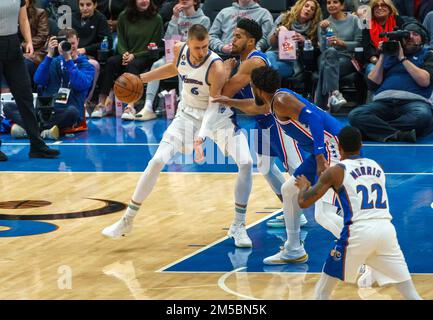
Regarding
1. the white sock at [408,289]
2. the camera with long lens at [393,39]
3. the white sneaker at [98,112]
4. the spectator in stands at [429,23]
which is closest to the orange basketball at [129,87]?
the white sock at [408,289]

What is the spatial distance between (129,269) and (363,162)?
7.91 feet

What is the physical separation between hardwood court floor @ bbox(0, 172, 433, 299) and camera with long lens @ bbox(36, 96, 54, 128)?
7.91ft

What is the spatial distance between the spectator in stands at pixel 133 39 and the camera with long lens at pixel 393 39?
13.0 feet

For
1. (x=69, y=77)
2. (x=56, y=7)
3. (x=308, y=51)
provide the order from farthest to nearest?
(x=56, y=7) → (x=308, y=51) → (x=69, y=77)

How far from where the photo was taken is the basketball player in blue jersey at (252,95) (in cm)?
968

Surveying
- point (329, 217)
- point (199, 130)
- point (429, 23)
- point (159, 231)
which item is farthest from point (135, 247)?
point (429, 23)

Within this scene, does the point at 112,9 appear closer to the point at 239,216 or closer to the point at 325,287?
the point at 239,216

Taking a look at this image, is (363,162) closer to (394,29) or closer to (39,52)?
(394,29)

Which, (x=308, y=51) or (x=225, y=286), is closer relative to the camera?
(x=225, y=286)

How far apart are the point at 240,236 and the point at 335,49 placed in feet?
22.3

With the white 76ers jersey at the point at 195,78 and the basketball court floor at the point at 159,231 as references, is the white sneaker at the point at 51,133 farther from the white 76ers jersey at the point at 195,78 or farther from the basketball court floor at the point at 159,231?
the white 76ers jersey at the point at 195,78

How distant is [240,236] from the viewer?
9500 mm

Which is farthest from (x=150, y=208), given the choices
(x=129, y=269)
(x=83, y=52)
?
(x=83, y=52)

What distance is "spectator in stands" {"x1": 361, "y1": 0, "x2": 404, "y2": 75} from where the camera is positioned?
15.6 meters
